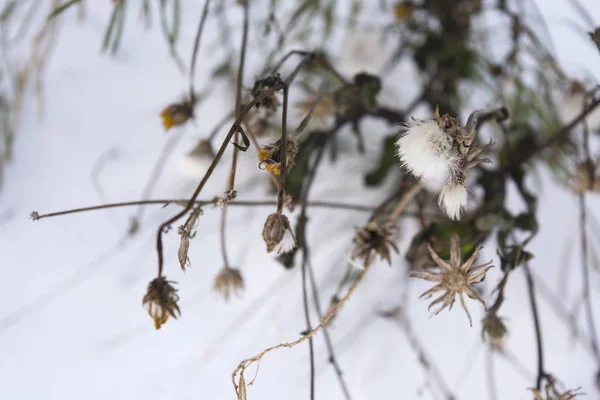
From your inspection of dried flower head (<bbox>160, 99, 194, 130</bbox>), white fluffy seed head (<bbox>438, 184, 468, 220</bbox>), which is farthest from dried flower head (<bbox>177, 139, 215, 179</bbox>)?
white fluffy seed head (<bbox>438, 184, 468, 220</bbox>)

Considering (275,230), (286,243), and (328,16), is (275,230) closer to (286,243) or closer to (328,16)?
(286,243)

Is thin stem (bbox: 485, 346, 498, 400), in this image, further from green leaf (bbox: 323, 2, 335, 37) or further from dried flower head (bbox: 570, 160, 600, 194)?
green leaf (bbox: 323, 2, 335, 37)

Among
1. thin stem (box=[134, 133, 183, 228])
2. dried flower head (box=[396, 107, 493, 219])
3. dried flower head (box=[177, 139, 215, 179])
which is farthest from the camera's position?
thin stem (box=[134, 133, 183, 228])

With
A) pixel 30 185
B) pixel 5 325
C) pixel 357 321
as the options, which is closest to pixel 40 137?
pixel 30 185

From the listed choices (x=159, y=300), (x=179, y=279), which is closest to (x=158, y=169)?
(x=179, y=279)

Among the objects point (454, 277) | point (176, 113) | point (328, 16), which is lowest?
point (454, 277)

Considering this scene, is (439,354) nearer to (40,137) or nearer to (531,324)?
(531,324)
